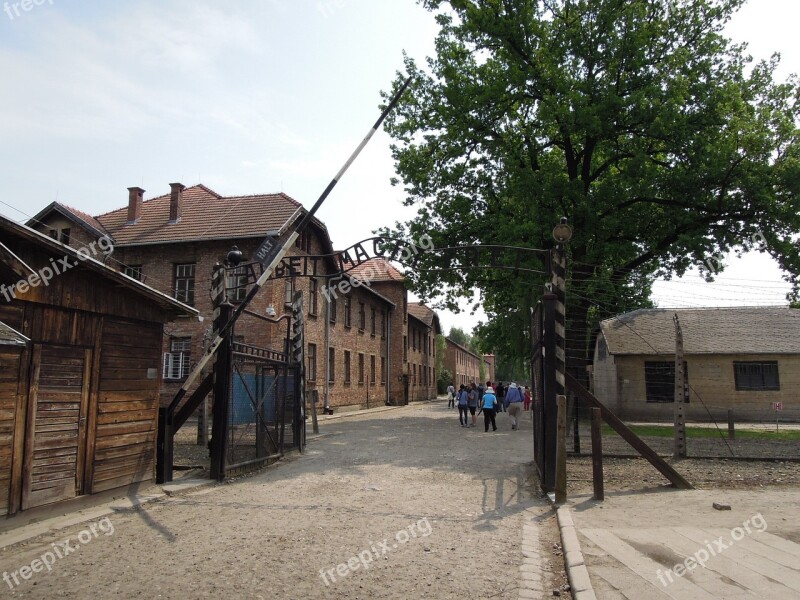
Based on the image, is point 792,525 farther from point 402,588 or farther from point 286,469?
point 286,469

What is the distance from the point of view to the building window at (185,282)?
27250 millimetres

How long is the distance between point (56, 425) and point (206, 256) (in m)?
20.0

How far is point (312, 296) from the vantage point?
97.8ft

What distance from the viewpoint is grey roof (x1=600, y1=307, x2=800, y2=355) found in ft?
85.1

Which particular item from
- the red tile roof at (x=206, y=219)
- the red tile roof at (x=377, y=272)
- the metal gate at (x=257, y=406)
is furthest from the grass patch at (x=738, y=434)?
the red tile roof at (x=377, y=272)

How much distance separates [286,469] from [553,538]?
6364 millimetres

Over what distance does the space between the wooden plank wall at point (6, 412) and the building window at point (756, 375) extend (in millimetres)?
26931

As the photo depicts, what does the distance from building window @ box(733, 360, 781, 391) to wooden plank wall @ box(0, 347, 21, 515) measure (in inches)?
1060

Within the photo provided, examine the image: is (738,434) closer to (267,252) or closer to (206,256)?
(267,252)

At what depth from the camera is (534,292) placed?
67.3ft

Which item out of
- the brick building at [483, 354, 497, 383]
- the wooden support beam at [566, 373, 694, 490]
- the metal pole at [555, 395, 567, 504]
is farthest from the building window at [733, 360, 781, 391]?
the brick building at [483, 354, 497, 383]

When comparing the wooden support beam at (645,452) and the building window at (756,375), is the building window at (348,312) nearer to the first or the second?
the building window at (756,375)

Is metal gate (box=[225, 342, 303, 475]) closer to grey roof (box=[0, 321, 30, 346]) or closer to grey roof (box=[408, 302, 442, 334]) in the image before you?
grey roof (box=[0, 321, 30, 346])

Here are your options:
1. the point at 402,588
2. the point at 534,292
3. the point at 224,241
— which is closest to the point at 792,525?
the point at 402,588
